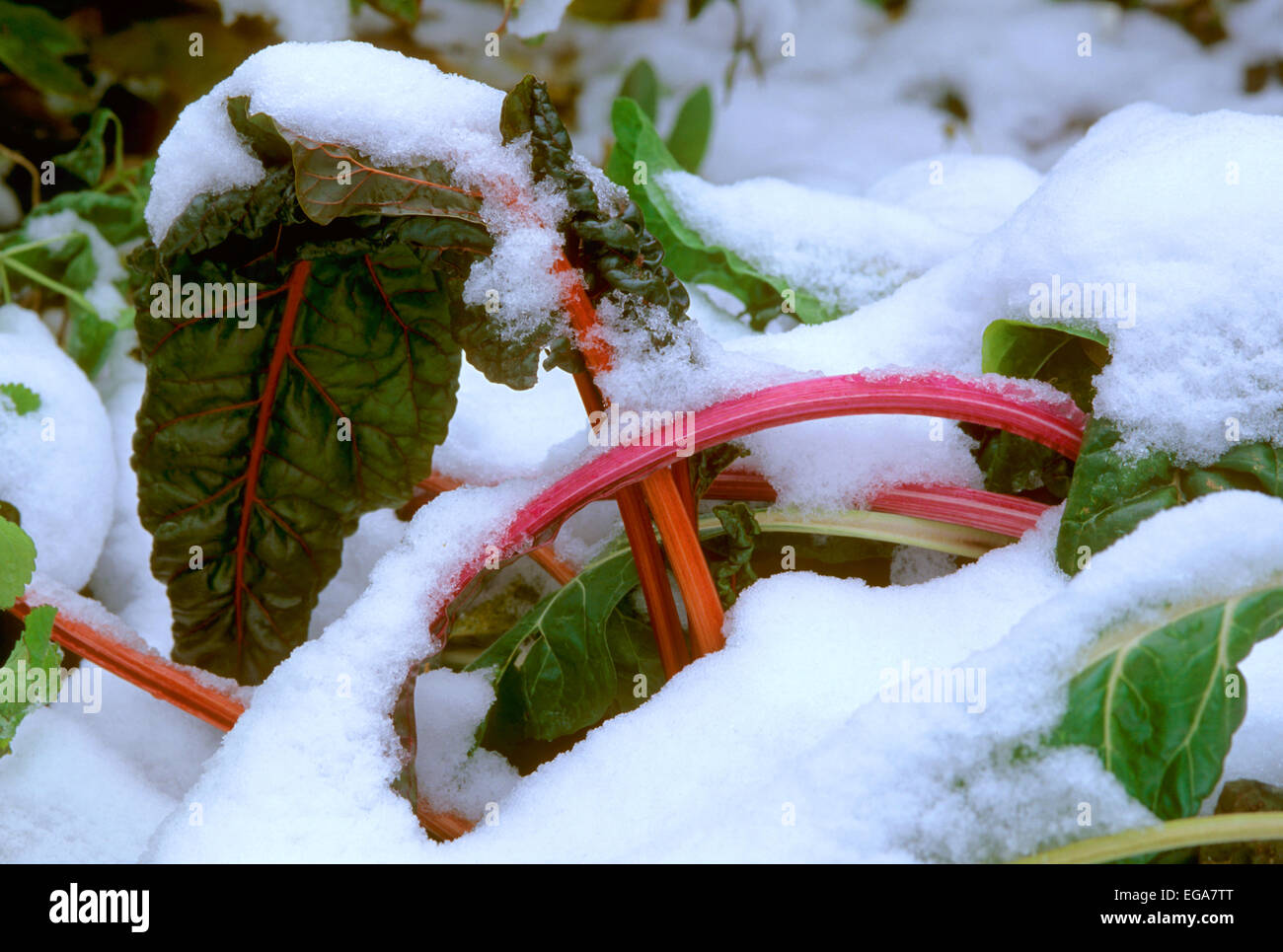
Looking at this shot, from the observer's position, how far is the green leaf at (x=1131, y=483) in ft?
2.38

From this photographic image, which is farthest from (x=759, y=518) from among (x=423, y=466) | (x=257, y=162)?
(x=257, y=162)

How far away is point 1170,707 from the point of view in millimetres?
610

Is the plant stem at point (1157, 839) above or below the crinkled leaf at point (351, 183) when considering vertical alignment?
Answer: below

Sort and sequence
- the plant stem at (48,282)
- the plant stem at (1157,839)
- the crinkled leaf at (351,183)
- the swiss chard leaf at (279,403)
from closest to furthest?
the plant stem at (1157,839) → the crinkled leaf at (351,183) → the swiss chard leaf at (279,403) → the plant stem at (48,282)

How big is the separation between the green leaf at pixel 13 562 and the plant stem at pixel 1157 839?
0.77m

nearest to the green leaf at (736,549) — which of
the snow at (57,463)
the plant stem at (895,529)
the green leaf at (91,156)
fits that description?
the plant stem at (895,529)

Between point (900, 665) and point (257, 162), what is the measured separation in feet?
2.06

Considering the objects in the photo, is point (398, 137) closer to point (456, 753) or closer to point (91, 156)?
point (456, 753)

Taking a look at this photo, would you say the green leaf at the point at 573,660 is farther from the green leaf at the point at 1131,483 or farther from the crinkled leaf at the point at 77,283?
the crinkled leaf at the point at 77,283

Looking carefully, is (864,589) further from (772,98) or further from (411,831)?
(772,98)

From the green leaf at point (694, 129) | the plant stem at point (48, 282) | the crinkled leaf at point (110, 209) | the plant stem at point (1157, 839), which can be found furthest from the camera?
the green leaf at point (694, 129)

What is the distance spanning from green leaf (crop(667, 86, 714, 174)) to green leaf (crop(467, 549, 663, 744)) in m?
0.83

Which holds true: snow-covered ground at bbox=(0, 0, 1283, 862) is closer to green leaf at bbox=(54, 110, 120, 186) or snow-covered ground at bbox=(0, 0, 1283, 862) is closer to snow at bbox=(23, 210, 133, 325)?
snow at bbox=(23, 210, 133, 325)

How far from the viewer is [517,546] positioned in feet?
2.62
